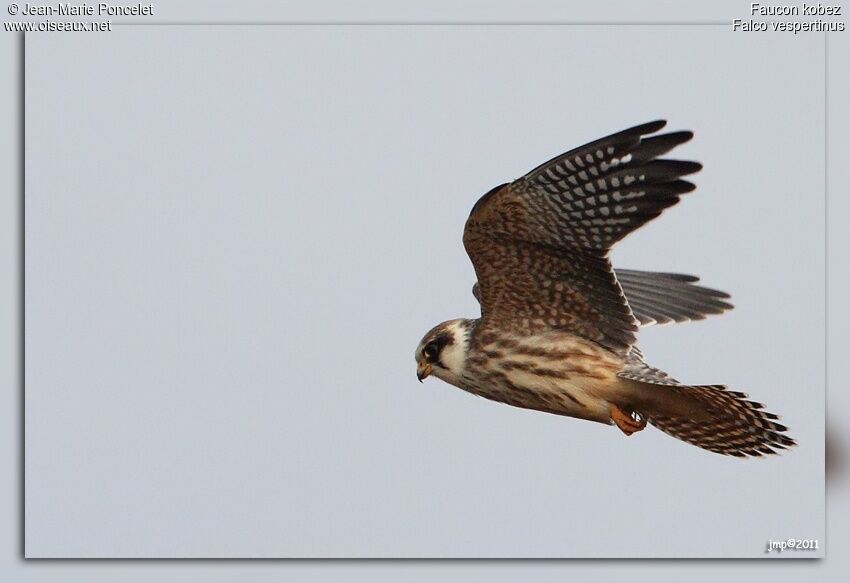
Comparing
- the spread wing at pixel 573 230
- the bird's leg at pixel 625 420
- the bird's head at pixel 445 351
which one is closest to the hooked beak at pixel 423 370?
the bird's head at pixel 445 351

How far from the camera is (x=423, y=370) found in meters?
8.62

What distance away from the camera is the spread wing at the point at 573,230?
7.39 meters

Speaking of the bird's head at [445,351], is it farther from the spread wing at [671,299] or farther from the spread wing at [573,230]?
the spread wing at [671,299]

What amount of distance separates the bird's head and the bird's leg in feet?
2.89

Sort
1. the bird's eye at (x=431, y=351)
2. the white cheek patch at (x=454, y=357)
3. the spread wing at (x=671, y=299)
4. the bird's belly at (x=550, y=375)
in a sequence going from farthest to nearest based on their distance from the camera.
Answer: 1. the spread wing at (x=671, y=299)
2. the bird's eye at (x=431, y=351)
3. the white cheek patch at (x=454, y=357)
4. the bird's belly at (x=550, y=375)

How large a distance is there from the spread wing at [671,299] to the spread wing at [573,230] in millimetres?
807

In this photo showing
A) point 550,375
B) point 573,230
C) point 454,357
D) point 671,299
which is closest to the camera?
point 573,230

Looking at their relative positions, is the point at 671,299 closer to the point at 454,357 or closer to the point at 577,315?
the point at 577,315

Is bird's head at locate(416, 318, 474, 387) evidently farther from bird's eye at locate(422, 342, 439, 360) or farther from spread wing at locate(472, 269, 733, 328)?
spread wing at locate(472, 269, 733, 328)

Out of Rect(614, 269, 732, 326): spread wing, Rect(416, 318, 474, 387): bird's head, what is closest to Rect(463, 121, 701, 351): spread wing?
Rect(416, 318, 474, 387): bird's head

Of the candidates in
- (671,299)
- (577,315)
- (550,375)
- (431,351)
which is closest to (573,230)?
(577,315)

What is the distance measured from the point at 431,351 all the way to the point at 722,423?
67.5 inches

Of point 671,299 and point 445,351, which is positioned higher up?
point 671,299

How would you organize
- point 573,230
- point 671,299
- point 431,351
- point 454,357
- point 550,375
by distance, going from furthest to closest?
point 671,299 < point 431,351 < point 454,357 < point 550,375 < point 573,230
